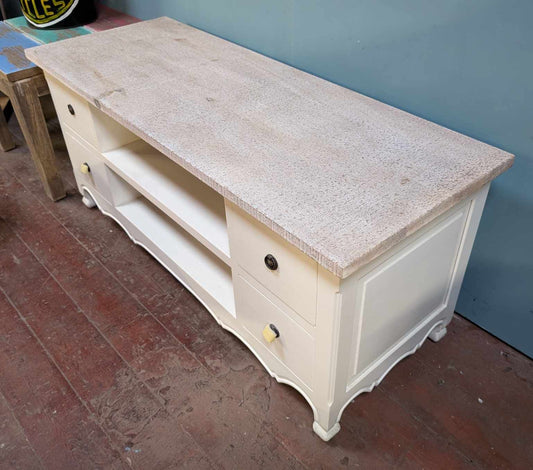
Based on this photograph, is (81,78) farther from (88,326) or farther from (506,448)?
(506,448)

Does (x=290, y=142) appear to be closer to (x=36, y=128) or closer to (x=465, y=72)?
(x=465, y=72)

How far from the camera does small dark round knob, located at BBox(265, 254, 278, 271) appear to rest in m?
1.02

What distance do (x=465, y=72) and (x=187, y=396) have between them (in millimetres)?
998

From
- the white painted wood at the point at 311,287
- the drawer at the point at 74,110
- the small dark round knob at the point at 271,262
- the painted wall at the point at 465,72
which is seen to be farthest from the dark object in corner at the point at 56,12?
the small dark round knob at the point at 271,262

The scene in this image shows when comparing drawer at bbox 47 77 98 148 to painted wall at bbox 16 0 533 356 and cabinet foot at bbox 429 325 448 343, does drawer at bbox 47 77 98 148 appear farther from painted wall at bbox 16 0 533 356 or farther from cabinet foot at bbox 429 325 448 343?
cabinet foot at bbox 429 325 448 343

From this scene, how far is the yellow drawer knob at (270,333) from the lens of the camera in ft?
3.82

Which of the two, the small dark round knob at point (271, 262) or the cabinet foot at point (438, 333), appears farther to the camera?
the cabinet foot at point (438, 333)

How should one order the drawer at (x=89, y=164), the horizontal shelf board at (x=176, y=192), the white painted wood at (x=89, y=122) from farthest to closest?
the drawer at (x=89, y=164), the white painted wood at (x=89, y=122), the horizontal shelf board at (x=176, y=192)

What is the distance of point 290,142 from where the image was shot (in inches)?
44.8

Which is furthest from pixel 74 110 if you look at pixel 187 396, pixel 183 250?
pixel 187 396

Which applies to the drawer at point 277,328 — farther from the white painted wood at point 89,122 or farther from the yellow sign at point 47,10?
the yellow sign at point 47,10

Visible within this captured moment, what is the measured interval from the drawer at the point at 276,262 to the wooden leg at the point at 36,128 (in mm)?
1045

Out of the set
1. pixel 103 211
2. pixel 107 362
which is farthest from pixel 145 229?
pixel 107 362

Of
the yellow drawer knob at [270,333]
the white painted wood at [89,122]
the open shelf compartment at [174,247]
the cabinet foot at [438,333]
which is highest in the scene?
the white painted wood at [89,122]
